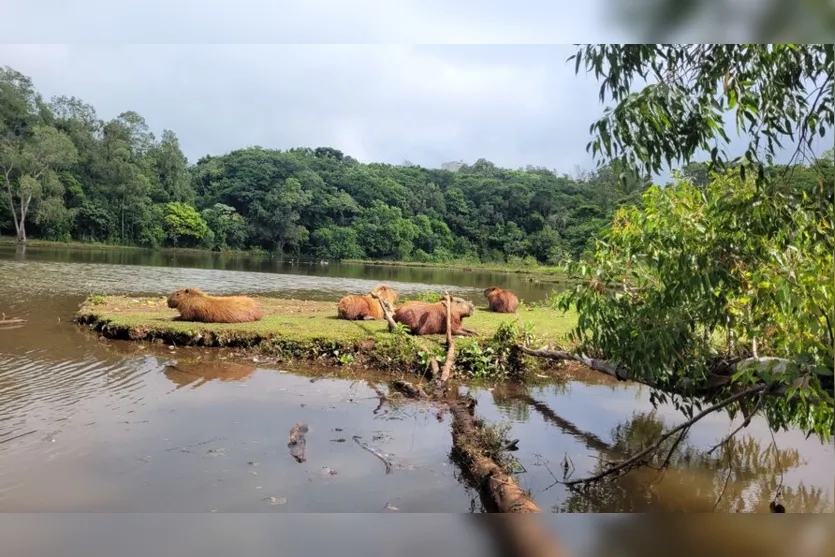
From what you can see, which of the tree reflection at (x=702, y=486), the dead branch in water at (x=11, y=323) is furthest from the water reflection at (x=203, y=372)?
the tree reflection at (x=702, y=486)

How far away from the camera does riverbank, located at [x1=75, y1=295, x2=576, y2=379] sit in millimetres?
7301

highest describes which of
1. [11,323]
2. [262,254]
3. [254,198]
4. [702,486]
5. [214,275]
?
[254,198]

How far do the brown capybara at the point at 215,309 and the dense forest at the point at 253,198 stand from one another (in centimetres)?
348

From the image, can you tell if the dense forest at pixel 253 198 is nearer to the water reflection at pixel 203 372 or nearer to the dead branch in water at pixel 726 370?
the dead branch in water at pixel 726 370

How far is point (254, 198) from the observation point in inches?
529

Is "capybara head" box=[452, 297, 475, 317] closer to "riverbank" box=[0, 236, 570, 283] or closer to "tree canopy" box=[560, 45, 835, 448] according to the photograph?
"riverbank" box=[0, 236, 570, 283]

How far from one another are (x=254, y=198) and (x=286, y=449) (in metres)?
10.1

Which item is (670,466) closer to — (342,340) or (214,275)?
(342,340)

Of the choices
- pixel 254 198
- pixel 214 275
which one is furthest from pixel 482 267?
pixel 214 275

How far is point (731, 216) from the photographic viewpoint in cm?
302

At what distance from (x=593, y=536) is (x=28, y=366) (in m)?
6.06

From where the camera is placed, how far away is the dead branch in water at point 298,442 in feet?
13.9

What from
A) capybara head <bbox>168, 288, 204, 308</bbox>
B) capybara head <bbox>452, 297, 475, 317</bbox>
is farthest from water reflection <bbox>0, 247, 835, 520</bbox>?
capybara head <bbox>452, 297, 475, 317</bbox>

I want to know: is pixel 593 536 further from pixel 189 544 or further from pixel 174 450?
pixel 174 450
